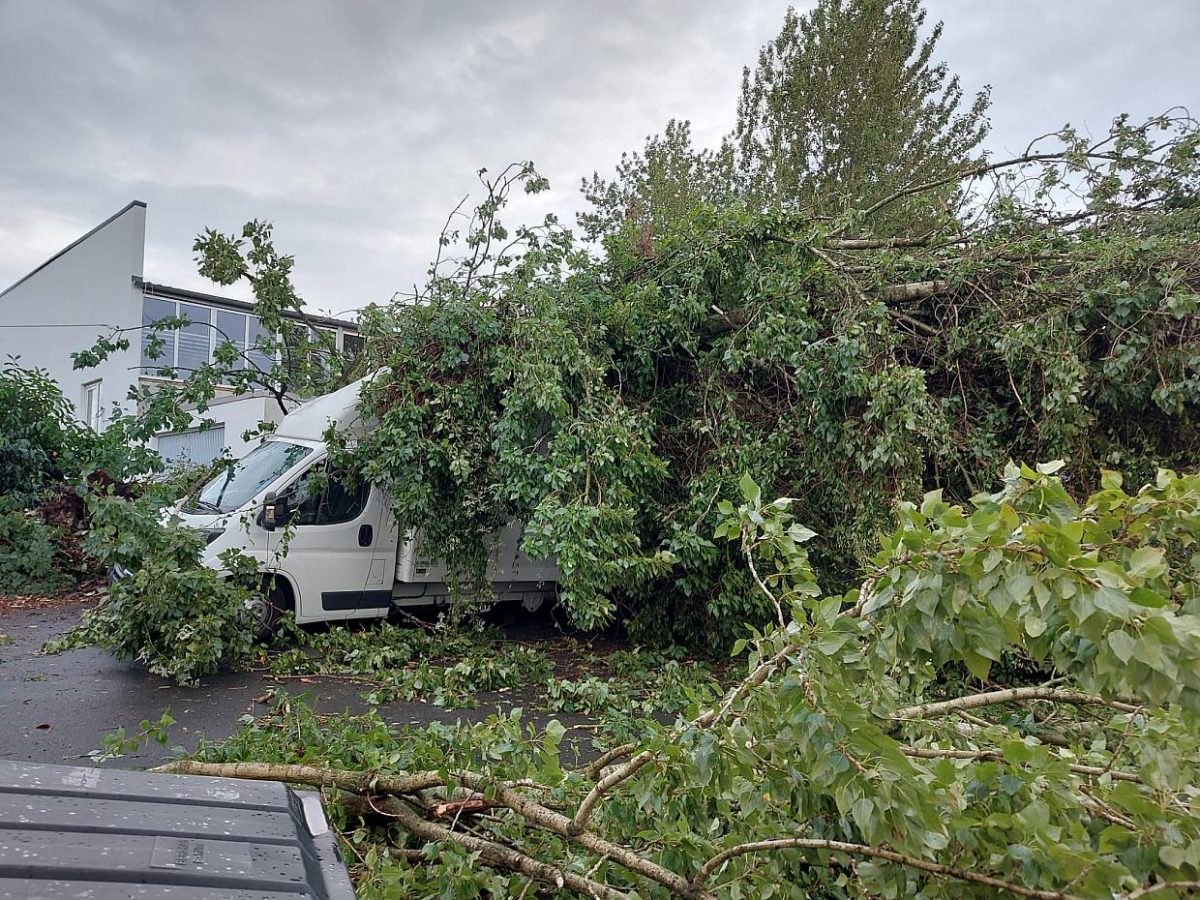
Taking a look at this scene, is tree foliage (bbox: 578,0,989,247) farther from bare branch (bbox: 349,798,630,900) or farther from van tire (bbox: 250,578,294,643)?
bare branch (bbox: 349,798,630,900)

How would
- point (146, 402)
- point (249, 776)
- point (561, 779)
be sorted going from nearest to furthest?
point (561, 779)
point (249, 776)
point (146, 402)

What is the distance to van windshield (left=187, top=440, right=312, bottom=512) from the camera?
7.55 metres

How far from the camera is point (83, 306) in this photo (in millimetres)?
21516

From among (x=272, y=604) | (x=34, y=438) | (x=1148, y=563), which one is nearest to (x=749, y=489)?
(x=1148, y=563)

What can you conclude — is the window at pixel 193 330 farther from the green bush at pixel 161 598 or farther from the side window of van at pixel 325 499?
the green bush at pixel 161 598

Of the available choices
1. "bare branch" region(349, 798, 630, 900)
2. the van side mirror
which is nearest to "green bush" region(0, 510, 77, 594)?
the van side mirror

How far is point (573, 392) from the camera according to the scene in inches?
272

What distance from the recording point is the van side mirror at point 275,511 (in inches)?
285

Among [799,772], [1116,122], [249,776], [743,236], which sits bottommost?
[249,776]

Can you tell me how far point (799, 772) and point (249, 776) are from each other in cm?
235

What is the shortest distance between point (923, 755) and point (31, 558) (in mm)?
12119

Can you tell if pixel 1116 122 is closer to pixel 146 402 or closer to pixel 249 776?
pixel 249 776

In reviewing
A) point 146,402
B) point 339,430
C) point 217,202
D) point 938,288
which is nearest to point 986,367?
point 938,288

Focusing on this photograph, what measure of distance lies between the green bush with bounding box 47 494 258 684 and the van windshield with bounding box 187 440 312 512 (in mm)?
996
